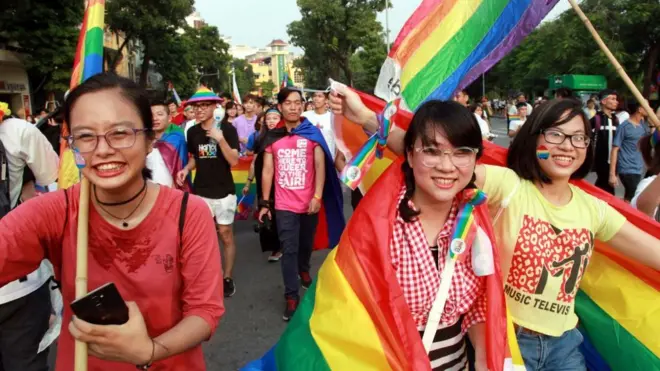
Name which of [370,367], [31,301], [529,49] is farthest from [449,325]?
[529,49]

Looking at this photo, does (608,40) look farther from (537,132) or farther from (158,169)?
(537,132)

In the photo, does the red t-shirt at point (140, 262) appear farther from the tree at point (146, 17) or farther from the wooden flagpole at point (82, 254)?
the tree at point (146, 17)

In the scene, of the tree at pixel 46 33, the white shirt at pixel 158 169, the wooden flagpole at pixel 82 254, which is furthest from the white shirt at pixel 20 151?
the tree at pixel 46 33

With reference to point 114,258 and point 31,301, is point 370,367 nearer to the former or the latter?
point 114,258

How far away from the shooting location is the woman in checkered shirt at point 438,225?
5.77ft

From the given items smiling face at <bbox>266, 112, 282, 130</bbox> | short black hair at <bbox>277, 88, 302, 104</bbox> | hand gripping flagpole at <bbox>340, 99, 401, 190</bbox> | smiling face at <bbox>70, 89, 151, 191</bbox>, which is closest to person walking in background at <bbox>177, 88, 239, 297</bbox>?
short black hair at <bbox>277, 88, 302, 104</bbox>

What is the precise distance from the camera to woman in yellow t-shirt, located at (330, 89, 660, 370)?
6.64 ft

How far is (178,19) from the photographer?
31.0 m

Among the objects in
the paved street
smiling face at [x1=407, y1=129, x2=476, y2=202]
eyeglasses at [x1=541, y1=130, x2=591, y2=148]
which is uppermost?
eyeglasses at [x1=541, y1=130, x2=591, y2=148]

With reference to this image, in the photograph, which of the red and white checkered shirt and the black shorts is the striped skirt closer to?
the red and white checkered shirt

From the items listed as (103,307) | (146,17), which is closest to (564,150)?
(103,307)

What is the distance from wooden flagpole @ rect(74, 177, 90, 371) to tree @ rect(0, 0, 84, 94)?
2005cm

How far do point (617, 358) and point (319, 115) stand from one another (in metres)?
5.14

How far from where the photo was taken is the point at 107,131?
1410 mm
